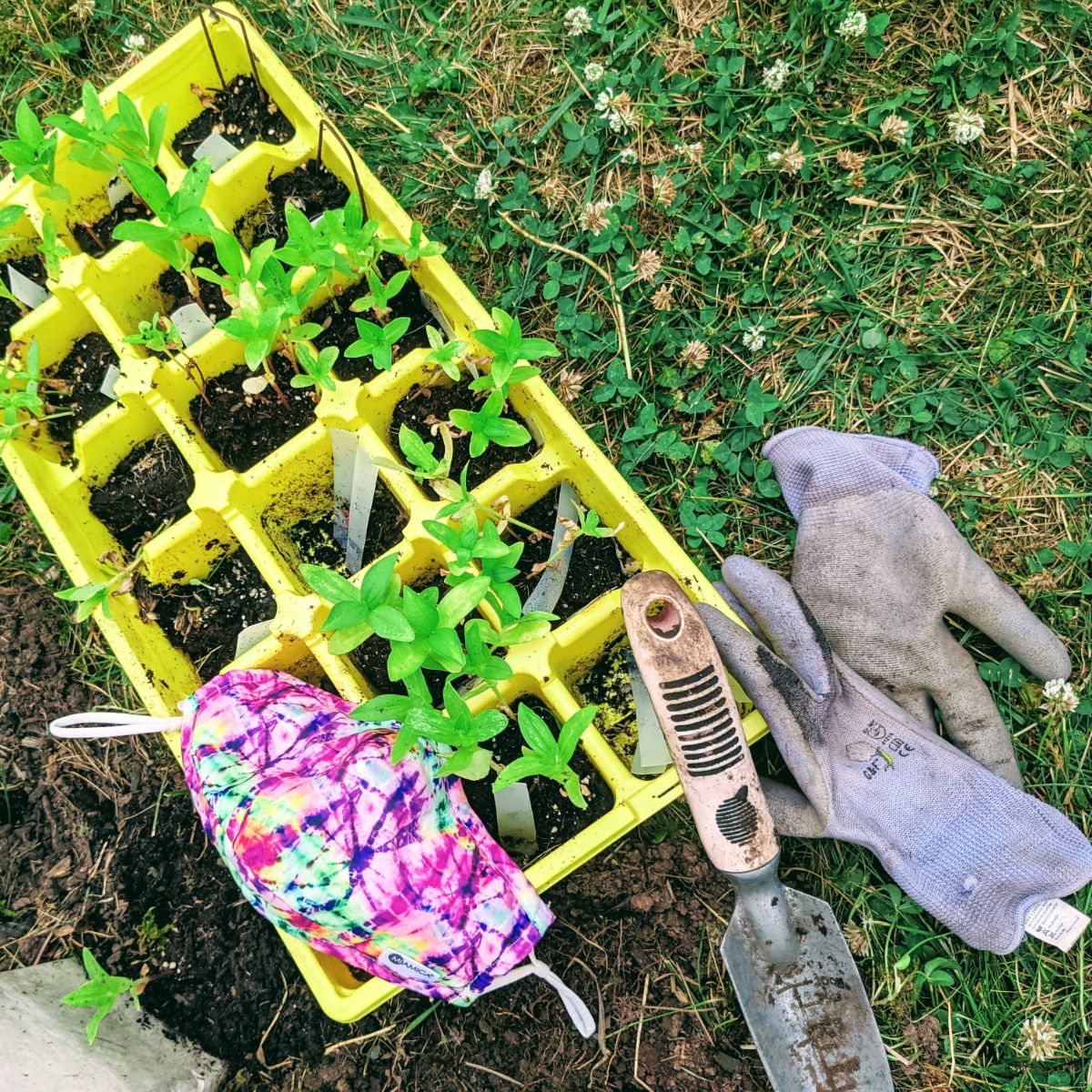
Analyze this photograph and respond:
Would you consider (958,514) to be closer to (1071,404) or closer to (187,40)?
(1071,404)

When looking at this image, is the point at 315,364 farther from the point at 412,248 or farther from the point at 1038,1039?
the point at 1038,1039

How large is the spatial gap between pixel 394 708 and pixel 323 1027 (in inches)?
28.4

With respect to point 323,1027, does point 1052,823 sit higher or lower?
lower

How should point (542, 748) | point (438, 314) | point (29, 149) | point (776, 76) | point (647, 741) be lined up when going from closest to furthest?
point (542, 748) < point (29, 149) < point (647, 741) < point (438, 314) < point (776, 76)

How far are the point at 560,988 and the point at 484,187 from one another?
142cm

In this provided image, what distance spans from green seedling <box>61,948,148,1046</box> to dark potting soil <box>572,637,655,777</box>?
872mm

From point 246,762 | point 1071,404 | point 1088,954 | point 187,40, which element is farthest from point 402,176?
point 1088,954

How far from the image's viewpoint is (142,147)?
4.38 feet

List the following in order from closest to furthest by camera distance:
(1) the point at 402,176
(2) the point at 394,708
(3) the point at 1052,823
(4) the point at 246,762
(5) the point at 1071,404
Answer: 1. (2) the point at 394,708
2. (4) the point at 246,762
3. (3) the point at 1052,823
4. (5) the point at 1071,404
5. (1) the point at 402,176

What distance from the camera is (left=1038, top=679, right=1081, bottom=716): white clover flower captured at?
154cm

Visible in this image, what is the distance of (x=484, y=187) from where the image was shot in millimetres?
1700

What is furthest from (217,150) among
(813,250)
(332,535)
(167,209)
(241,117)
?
(813,250)

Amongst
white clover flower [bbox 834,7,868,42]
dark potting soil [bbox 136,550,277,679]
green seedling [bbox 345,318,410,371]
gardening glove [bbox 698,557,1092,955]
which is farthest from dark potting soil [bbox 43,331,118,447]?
white clover flower [bbox 834,7,868,42]

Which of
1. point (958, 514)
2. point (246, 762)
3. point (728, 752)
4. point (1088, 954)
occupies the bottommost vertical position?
point (1088, 954)
